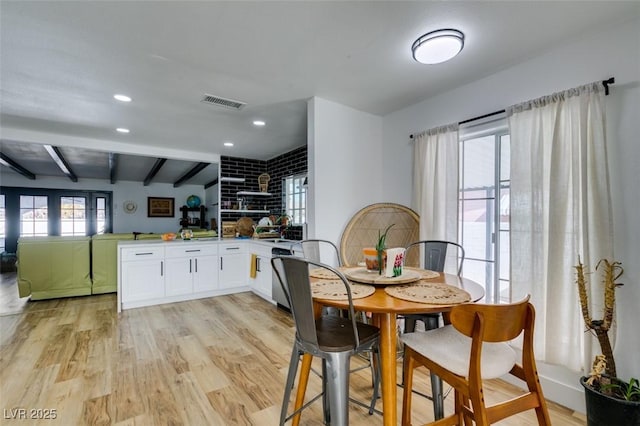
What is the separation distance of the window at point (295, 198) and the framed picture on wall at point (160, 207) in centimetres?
634

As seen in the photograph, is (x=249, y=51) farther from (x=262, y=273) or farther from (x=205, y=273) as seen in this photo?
(x=205, y=273)

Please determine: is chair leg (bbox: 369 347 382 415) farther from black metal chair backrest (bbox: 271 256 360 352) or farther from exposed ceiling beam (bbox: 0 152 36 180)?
exposed ceiling beam (bbox: 0 152 36 180)

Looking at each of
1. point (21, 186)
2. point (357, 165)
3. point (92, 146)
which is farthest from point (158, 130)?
point (21, 186)

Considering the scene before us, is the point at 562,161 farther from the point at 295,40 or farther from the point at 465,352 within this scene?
the point at 295,40

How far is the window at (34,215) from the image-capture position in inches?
300

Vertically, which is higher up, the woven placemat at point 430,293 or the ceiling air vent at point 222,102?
the ceiling air vent at point 222,102

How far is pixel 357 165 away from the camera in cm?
316

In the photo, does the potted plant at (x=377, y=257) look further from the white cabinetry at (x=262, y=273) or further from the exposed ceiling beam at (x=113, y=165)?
the exposed ceiling beam at (x=113, y=165)

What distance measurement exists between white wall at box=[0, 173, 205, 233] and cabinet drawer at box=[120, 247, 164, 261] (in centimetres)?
610

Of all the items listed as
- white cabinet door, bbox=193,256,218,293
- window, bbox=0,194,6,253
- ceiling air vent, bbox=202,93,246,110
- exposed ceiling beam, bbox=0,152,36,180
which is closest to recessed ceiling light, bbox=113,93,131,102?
ceiling air vent, bbox=202,93,246,110

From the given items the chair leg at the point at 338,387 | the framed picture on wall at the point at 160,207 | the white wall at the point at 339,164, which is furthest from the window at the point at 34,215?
the chair leg at the point at 338,387

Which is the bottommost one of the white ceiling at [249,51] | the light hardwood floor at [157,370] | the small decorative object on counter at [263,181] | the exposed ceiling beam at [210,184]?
the light hardwood floor at [157,370]

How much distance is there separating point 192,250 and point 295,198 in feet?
5.99

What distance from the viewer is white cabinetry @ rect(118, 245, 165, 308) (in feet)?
12.4
